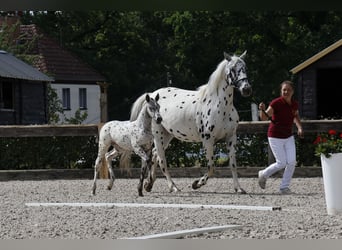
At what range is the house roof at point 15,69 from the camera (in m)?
37.0

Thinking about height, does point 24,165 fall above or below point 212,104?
below

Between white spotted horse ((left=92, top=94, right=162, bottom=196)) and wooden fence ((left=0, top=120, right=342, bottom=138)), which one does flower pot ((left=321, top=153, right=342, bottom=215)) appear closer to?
white spotted horse ((left=92, top=94, right=162, bottom=196))

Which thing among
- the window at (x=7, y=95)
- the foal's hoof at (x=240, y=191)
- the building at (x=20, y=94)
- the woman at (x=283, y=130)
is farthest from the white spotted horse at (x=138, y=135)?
the window at (x=7, y=95)

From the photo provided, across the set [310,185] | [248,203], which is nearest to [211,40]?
[310,185]

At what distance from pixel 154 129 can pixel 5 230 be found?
611 centimetres

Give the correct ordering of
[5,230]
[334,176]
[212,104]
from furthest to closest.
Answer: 1. [212,104]
2. [334,176]
3. [5,230]

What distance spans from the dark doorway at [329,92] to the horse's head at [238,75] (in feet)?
69.7

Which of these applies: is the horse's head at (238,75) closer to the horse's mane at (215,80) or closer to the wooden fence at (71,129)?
the horse's mane at (215,80)

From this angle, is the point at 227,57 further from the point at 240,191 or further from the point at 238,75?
the point at 240,191

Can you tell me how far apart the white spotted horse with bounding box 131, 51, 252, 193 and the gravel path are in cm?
57

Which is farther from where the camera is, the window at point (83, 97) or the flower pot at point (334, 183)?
the window at point (83, 97)

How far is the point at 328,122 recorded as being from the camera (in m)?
18.7

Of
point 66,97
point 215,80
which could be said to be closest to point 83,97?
point 66,97

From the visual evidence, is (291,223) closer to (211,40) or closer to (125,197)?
(125,197)
